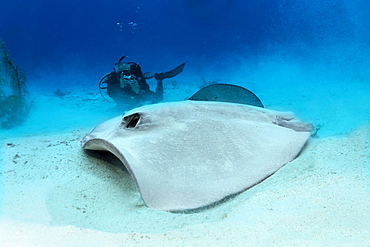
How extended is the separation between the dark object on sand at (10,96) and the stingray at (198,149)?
4811 millimetres

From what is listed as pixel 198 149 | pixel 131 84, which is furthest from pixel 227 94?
pixel 131 84

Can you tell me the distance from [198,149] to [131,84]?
5.52 metres

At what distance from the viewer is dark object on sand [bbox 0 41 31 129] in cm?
705

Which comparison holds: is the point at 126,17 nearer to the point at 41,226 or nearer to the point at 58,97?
the point at 58,97

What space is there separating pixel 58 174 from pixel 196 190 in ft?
5.87

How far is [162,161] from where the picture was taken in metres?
2.30

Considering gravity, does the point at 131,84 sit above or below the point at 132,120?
below

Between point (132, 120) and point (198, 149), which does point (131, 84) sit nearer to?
point (132, 120)

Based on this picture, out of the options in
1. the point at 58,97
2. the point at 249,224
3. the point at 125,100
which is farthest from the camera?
the point at 58,97

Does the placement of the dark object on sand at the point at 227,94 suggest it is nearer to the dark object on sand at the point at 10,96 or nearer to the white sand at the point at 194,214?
the white sand at the point at 194,214

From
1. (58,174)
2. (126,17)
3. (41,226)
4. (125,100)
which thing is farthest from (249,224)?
(126,17)

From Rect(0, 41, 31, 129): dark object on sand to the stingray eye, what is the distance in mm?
4900

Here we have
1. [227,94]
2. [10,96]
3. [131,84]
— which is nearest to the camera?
[227,94]

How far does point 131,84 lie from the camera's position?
299 inches
